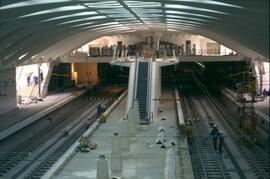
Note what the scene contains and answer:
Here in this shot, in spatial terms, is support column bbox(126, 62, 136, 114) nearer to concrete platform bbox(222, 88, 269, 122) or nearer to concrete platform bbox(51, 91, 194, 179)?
concrete platform bbox(51, 91, 194, 179)

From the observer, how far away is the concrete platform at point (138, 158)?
14711mm

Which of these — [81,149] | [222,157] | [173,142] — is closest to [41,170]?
[81,149]

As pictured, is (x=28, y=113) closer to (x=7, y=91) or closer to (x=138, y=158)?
(x=7, y=91)

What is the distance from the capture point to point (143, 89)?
97.8ft

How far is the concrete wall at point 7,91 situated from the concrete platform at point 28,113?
474 mm

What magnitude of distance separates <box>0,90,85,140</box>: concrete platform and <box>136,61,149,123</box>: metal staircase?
6700mm

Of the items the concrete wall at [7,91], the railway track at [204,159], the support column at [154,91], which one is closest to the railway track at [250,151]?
the railway track at [204,159]

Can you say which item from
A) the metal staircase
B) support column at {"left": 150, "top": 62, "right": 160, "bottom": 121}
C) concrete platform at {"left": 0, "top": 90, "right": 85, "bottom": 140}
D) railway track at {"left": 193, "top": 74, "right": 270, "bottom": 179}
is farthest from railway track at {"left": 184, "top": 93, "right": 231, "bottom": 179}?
concrete platform at {"left": 0, "top": 90, "right": 85, "bottom": 140}

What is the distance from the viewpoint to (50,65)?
4234 cm

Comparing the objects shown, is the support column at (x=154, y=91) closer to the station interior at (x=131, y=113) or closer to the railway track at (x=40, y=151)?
the station interior at (x=131, y=113)

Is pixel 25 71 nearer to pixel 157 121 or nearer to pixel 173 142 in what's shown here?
pixel 157 121

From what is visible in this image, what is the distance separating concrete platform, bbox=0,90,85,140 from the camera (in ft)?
86.3

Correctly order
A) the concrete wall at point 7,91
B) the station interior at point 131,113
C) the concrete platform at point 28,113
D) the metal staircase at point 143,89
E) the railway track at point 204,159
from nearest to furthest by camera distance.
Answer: the station interior at point 131,113 < the railway track at point 204,159 < the concrete platform at point 28,113 < the metal staircase at point 143,89 < the concrete wall at point 7,91

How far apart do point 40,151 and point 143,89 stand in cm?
957
